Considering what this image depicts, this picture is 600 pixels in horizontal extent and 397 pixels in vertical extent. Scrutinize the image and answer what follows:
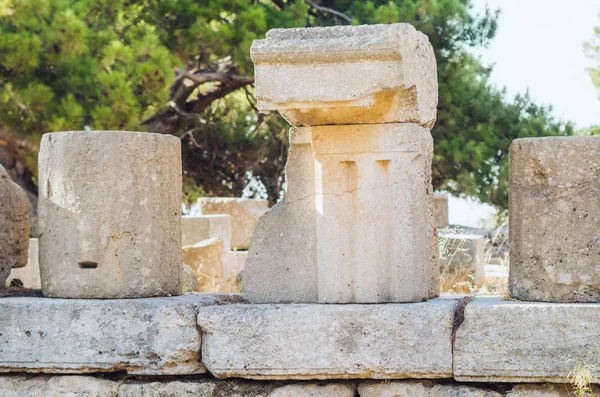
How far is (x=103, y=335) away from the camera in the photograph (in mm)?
5512

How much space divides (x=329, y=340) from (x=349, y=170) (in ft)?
2.80

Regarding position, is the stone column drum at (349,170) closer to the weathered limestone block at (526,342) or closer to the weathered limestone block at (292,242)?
the weathered limestone block at (292,242)

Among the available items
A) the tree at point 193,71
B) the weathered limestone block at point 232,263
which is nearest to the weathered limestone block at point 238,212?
the tree at point 193,71

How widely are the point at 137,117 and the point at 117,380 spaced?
7568 mm

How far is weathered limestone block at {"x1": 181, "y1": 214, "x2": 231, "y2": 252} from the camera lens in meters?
13.0

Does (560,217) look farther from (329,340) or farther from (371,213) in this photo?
(329,340)

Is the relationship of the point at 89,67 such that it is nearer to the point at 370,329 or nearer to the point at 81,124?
the point at 81,124

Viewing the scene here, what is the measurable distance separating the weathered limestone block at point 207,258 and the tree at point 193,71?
6.46 ft

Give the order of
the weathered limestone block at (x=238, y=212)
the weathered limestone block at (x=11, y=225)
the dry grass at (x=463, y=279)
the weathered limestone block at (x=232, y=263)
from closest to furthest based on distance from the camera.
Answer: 1. the weathered limestone block at (x=11, y=225)
2. the dry grass at (x=463, y=279)
3. the weathered limestone block at (x=232, y=263)
4. the weathered limestone block at (x=238, y=212)

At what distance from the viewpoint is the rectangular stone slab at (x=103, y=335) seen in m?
5.48

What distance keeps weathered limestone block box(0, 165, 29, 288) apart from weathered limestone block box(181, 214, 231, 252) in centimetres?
658

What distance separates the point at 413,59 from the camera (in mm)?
5301

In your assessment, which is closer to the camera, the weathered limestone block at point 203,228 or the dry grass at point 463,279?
the dry grass at point 463,279

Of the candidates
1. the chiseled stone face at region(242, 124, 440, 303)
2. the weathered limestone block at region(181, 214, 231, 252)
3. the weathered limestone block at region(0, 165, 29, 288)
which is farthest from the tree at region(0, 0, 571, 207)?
the chiseled stone face at region(242, 124, 440, 303)
